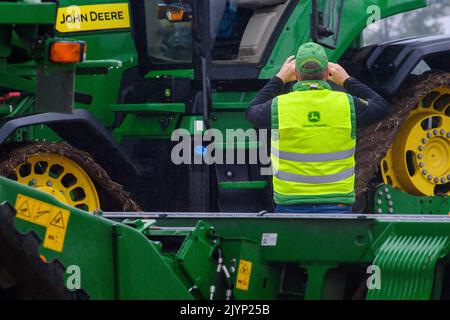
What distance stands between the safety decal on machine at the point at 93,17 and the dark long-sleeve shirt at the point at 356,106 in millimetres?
2729

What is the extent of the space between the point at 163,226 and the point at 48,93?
1685 millimetres

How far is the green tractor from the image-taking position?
9.80 m

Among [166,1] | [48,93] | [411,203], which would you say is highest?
[166,1]

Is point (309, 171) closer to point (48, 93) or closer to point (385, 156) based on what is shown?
point (48, 93)

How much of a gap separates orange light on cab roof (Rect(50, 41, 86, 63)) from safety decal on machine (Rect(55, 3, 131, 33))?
4.84 metres

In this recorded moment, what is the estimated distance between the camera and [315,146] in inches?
283

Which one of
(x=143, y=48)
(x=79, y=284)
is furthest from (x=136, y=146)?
(x=79, y=284)

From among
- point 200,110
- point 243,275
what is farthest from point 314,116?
point 200,110

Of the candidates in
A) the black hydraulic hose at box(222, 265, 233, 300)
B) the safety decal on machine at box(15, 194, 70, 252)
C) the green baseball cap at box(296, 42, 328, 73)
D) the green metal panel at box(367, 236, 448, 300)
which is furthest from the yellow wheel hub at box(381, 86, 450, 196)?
the safety decal on machine at box(15, 194, 70, 252)

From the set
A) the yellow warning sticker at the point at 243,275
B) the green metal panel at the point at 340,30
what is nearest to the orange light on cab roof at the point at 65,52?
the yellow warning sticker at the point at 243,275

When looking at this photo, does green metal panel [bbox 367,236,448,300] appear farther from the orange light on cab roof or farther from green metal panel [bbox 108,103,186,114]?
green metal panel [bbox 108,103,186,114]

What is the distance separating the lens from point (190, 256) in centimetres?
605

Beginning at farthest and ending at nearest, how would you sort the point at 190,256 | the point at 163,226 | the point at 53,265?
1. the point at 163,226
2. the point at 190,256
3. the point at 53,265

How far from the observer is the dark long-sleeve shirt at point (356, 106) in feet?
24.3
